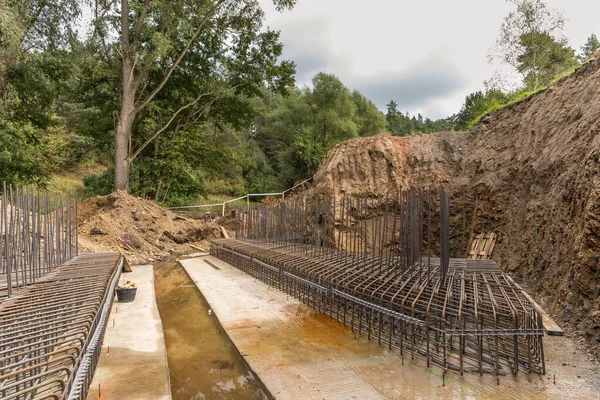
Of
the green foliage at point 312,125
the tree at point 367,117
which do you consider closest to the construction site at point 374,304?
the green foliage at point 312,125

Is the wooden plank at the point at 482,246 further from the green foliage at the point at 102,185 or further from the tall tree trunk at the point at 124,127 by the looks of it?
the green foliage at the point at 102,185

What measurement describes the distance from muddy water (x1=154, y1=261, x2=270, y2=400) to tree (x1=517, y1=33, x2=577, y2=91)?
1700 centimetres

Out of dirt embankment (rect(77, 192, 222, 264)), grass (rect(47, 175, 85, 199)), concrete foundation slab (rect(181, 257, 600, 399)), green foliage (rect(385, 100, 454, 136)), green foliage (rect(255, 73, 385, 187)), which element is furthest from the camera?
green foliage (rect(385, 100, 454, 136))

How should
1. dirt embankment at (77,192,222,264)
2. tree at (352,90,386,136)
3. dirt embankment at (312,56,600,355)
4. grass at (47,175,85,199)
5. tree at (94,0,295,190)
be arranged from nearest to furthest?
dirt embankment at (312,56,600,355) → dirt embankment at (77,192,222,264) → tree at (94,0,295,190) → grass at (47,175,85,199) → tree at (352,90,386,136)

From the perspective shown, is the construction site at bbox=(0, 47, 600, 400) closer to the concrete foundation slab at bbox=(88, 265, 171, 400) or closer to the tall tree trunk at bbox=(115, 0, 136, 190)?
the concrete foundation slab at bbox=(88, 265, 171, 400)

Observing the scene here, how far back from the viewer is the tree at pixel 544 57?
16.3 meters

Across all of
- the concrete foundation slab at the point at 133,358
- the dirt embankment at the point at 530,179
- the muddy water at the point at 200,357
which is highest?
the dirt embankment at the point at 530,179

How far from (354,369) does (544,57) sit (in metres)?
18.3

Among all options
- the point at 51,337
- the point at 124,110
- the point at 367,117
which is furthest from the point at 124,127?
the point at 367,117

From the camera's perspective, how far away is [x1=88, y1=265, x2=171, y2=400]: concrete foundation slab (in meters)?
3.30

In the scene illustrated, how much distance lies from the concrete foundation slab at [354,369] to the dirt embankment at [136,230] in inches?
332

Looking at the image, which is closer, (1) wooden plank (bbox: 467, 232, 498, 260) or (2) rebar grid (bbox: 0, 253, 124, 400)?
(2) rebar grid (bbox: 0, 253, 124, 400)

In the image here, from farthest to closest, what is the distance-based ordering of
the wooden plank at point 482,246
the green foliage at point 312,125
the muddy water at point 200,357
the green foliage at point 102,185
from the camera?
the green foliage at point 312,125, the green foliage at point 102,185, the wooden plank at point 482,246, the muddy water at point 200,357

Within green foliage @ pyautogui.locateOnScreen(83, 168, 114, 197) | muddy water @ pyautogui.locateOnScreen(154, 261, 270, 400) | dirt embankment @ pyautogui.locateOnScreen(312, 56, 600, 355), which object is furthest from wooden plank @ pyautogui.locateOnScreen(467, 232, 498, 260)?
green foliage @ pyautogui.locateOnScreen(83, 168, 114, 197)
